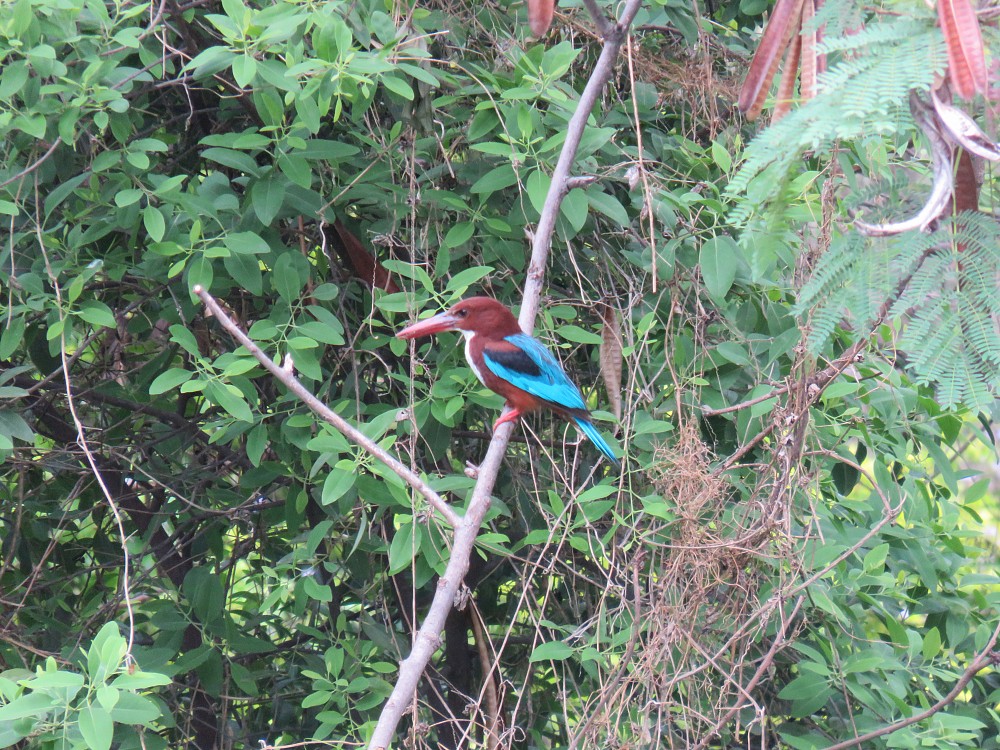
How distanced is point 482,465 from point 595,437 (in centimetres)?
54

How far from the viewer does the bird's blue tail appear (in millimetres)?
2686

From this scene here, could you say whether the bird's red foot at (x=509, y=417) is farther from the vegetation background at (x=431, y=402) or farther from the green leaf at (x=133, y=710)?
the green leaf at (x=133, y=710)

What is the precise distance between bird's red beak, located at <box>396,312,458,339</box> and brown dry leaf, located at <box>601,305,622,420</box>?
41 centimetres

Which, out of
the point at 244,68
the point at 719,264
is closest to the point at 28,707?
the point at 244,68

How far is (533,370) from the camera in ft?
9.14

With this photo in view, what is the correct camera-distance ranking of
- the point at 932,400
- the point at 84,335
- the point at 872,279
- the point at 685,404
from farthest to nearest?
the point at 84,335 < the point at 932,400 < the point at 685,404 < the point at 872,279

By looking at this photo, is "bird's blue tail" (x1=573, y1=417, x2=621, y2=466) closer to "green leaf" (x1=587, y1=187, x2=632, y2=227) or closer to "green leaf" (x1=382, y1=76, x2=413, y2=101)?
"green leaf" (x1=587, y1=187, x2=632, y2=227)

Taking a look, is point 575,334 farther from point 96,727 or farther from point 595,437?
point 96,727

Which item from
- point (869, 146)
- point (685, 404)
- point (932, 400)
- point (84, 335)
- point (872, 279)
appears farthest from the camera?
point (84, 335)

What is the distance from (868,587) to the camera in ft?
9.52

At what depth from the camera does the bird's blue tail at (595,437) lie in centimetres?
269

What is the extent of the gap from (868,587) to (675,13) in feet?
5.82

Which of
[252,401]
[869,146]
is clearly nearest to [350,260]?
[252,401]

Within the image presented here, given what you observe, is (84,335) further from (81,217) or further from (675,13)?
(675,13)
